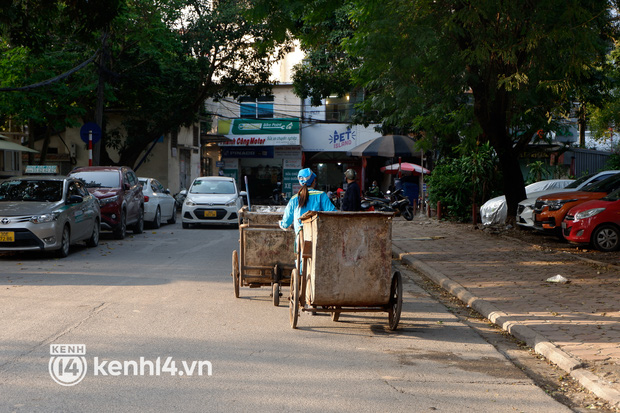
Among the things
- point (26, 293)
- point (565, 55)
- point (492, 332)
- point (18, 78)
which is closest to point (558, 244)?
point (565, 55)

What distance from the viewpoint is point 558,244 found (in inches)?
632

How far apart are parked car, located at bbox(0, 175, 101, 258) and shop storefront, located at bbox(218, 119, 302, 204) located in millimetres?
28129

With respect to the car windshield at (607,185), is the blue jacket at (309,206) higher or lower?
lower

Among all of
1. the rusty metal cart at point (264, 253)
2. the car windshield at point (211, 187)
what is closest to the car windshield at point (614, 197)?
the rusty metal cart at point (264, 253)

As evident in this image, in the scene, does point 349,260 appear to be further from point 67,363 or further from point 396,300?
point 67,363

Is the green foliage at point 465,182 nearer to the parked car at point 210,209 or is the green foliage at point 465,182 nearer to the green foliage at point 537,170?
the green foliage at point 537,170

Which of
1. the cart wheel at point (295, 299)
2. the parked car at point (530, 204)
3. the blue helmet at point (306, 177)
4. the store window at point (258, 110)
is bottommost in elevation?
the cart wheel at point (295, 299)

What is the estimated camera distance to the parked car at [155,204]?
20.9m

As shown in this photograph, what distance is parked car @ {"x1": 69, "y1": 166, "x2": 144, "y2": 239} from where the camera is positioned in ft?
56.2

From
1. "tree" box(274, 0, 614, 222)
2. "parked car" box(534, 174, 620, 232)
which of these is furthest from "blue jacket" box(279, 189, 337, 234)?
"parked car" box(534, 174, 620, 232)

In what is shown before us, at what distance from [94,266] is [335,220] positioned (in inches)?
265

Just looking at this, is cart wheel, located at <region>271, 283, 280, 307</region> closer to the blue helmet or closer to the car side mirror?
the blue helmet

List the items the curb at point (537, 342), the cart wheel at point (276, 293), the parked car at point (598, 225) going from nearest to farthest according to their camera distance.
A: the curb at point (537, 342)
the cart wheel at point (276, 293)
the parked car at point (598, 225)

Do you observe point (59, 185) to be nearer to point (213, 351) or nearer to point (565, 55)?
point (213, 351)
